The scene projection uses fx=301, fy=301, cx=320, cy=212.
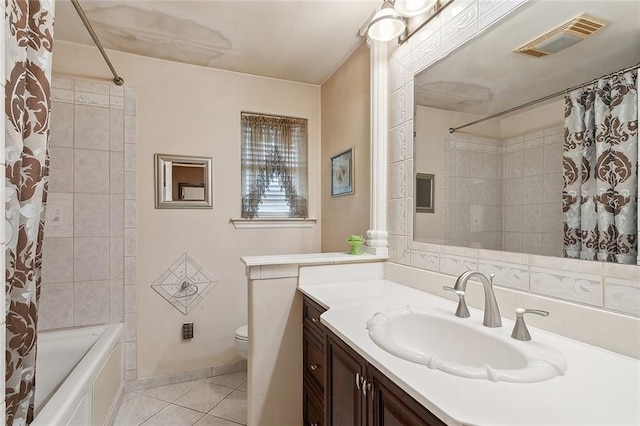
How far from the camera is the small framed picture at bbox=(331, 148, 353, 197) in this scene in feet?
7.56

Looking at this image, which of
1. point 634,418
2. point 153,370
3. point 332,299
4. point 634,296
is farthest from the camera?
point 153,370

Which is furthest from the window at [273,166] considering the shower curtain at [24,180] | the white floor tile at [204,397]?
the shower curtain at [24,180]

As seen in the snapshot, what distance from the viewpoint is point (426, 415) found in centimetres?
68

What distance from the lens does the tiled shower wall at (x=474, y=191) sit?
1.24 metres

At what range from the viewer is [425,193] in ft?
5.22

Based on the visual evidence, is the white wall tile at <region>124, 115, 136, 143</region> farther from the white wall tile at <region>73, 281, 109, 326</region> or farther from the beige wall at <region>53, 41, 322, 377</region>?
the white wall tile at <region>73, 281, 109, 326</region>

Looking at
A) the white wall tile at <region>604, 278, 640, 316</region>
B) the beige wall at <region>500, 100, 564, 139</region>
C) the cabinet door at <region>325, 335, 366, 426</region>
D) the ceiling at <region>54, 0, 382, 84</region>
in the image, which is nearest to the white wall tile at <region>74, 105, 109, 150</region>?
the ceiling at <region>54, 0, 382, 84</region>

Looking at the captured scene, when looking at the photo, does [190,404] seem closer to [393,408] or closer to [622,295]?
[393,408]

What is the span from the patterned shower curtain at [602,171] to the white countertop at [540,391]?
0.29 m

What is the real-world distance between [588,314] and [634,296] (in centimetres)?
12

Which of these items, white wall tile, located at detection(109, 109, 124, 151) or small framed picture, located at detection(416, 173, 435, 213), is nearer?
small framed picture, located at detection(416, 173, 435, 213)

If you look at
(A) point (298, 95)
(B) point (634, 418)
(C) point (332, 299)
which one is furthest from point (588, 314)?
(A) point (298, 95)

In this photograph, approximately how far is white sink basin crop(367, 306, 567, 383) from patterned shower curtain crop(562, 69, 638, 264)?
36 centimetres

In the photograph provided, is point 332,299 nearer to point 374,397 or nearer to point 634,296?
point 374,397
